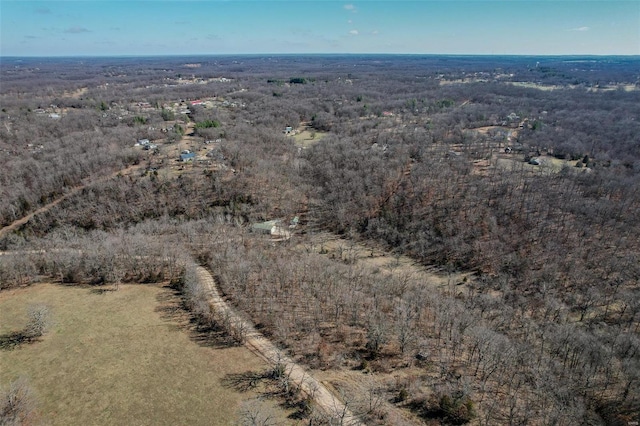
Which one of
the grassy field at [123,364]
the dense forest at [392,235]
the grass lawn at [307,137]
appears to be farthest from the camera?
the grass lawn at [307,137]

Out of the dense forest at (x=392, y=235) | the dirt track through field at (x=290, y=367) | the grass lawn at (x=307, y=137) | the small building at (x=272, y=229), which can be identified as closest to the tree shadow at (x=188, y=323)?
the dirt track through field at (x=290, y=367)

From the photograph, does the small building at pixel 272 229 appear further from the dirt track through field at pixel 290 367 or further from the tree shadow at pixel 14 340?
the tree shadow at pixel 14 340

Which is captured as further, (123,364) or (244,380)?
Result: (123,364)

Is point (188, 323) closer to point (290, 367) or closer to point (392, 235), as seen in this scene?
point (290, 367)

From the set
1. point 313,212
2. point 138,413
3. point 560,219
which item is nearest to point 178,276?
point 138,413

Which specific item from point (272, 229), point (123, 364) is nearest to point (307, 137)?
point (272, 229)

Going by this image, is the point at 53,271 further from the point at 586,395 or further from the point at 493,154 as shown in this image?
the point at 493,154
